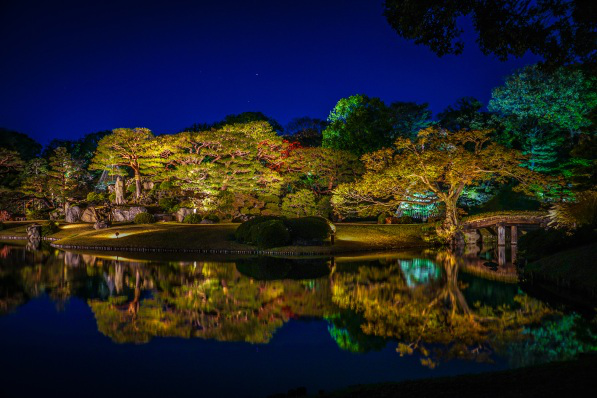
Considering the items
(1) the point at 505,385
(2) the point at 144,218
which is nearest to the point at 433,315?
(1) the point at 505,385

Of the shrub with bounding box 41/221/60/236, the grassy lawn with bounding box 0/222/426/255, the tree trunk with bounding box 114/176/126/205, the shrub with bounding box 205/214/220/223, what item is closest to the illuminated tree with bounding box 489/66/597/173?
the grassy lawn with bounding box 0/222/426/255

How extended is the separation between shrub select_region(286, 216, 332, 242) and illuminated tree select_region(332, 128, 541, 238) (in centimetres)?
569

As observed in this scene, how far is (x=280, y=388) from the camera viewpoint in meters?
7.07

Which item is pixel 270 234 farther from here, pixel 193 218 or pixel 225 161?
pixel 225 161

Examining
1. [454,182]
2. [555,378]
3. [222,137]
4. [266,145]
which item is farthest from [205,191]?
[555,378]

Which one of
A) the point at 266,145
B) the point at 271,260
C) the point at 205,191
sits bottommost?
the point at 271,260

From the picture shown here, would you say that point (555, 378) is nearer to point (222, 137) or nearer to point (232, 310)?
point (232, 310)

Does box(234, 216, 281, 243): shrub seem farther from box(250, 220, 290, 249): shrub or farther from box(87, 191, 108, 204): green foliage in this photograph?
box(87, 191, 108, 204): green foliage

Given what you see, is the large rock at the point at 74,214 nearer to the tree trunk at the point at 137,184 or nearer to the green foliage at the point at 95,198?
the green foliage at the point at 95,198

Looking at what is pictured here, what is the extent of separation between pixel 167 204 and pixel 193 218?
6.32 meters

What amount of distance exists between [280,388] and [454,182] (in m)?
26.0

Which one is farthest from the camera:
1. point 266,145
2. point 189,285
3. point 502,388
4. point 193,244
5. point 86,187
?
point 86,187

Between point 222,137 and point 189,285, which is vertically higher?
point 222,137

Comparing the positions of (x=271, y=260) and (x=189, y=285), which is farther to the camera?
(x=271, y=260)
